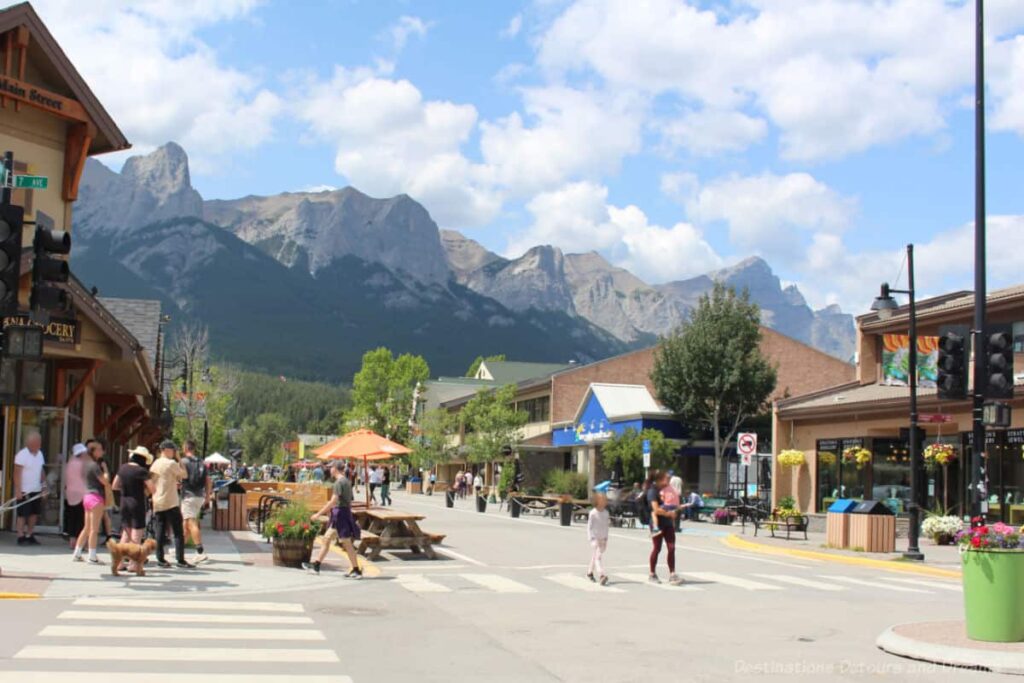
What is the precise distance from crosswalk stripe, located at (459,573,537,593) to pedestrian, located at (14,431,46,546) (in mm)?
7145

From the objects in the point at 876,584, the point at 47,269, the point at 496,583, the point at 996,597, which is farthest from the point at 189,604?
the point at 876,584

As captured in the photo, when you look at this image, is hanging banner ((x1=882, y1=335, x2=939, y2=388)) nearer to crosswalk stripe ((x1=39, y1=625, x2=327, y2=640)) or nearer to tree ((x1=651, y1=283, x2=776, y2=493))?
tree ((x1=651, y1=283, x2=776, y2=493))

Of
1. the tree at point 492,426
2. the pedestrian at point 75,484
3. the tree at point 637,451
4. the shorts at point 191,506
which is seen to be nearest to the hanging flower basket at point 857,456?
the tree at point 637,451

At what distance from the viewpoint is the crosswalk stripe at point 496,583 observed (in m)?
16.2

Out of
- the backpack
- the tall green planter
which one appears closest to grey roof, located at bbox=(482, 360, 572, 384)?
the backpack

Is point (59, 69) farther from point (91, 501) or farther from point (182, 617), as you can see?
point (182, 617)

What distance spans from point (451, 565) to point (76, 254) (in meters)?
178

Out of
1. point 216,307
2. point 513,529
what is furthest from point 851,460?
point 216,307

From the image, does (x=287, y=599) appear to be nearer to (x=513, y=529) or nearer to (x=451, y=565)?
(x=451, y=565)

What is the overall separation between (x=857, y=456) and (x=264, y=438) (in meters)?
114

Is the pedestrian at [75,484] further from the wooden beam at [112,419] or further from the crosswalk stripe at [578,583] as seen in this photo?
the wooden beam at [112,419]

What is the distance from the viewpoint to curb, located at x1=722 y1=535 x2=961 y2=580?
20.7m

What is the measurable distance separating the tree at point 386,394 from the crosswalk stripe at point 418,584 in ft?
241

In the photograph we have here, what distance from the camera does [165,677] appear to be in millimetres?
8609
